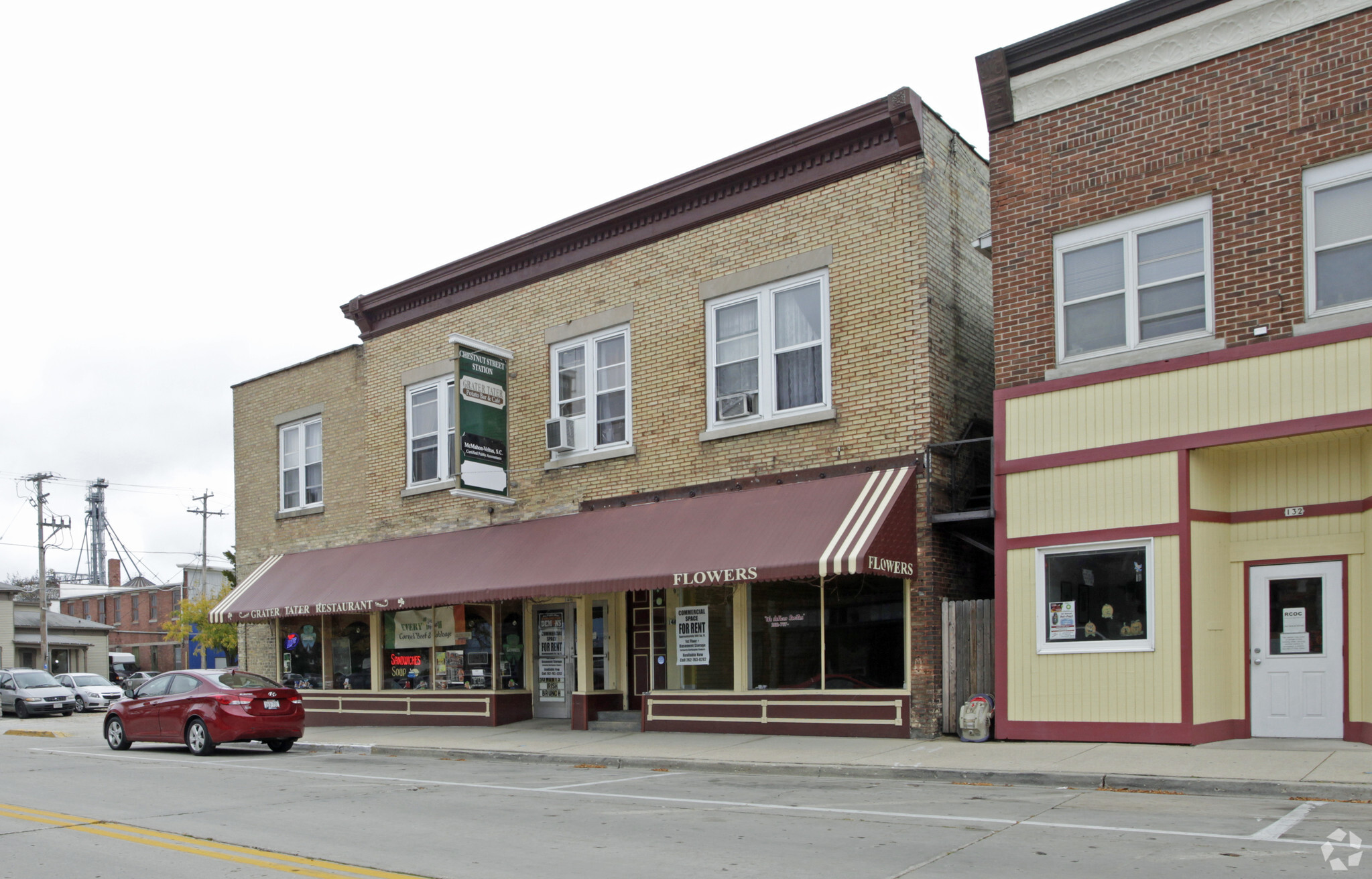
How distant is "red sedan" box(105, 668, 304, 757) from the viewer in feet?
57.6

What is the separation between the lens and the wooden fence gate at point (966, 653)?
1522 centimetres

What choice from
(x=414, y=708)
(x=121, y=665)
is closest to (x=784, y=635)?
(x=414, y=708)

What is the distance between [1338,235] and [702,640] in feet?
32.6

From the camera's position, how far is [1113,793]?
427 inches

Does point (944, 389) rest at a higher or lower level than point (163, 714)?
higher

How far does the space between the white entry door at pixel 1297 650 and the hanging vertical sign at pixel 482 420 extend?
11.8m

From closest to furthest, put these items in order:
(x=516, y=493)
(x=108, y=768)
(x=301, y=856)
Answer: (x=301, y=856), (x=108, y=768), (x=516, y=493)

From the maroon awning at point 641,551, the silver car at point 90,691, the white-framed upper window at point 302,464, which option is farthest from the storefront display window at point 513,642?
the silver car at point 90,691

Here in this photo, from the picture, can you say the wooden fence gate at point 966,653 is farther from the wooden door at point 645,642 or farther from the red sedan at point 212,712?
the red sedan at point 212,712

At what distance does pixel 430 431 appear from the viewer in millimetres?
22703

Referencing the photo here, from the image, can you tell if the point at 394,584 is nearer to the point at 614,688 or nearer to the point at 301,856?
the point at 614,688

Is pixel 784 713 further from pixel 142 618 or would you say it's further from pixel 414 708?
pixel 142 618

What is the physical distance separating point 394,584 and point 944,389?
10750mm

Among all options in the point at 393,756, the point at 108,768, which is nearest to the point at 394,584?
the point at 393,756
